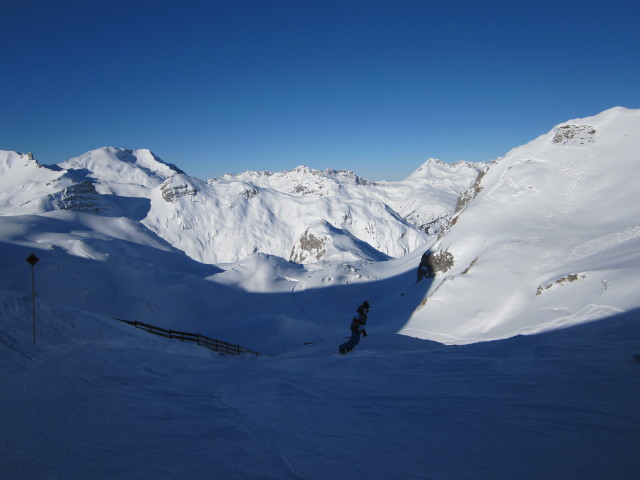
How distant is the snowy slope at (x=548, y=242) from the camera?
901 inches

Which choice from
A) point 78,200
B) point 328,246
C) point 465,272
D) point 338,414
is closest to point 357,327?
point 338,414

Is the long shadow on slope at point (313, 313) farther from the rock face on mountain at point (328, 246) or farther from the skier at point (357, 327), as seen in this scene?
the rock face on mountain at point (328, 246)

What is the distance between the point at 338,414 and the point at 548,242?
3508cm

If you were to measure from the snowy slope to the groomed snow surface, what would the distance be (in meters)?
13.5

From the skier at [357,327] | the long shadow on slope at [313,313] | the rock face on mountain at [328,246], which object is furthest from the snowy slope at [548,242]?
the rock face on mountain at [328,246]

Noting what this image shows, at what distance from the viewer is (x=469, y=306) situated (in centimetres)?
3136

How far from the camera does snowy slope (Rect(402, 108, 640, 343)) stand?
22.9 m

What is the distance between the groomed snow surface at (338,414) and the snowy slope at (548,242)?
1345cm

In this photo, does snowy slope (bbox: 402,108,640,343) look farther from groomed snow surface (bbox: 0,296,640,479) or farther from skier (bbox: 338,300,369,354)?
groomed snow surface (bbox: 0,296,640,479)

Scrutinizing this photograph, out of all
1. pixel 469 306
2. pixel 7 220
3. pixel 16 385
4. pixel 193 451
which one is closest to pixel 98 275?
pixel 7 220

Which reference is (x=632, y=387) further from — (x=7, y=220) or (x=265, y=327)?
(x=7, y=220)

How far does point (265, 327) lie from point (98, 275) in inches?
1008

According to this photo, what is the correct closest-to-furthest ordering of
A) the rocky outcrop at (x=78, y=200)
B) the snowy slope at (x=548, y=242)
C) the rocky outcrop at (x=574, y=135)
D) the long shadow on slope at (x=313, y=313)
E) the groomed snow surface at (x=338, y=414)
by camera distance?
the groomed snow surface at (x=338, y=414), the snowy slope at (x=548, y=242), the long shadow on slope at (x=313, y=313), the rocky outcrop at (x=574, y=135), the rocky outcrop at (x=78, y=200)

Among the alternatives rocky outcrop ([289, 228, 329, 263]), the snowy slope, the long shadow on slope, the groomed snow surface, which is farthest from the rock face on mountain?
the groomed snow surface
